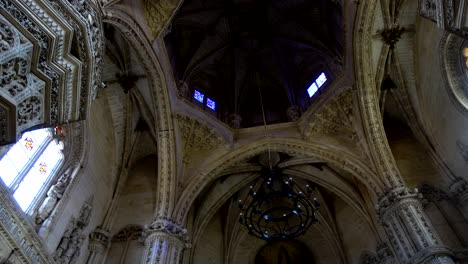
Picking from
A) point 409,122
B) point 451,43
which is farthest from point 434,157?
point 451,43

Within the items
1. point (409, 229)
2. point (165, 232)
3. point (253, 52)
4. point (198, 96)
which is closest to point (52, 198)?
point (165, 232)

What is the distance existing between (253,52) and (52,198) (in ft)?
42.2

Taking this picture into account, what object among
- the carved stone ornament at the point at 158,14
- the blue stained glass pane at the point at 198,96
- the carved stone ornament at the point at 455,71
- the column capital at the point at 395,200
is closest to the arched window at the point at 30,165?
the carved stone ornament at the point at 158,14

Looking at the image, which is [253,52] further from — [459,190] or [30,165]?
Result: [30,165]

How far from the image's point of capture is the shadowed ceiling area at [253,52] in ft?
53.0

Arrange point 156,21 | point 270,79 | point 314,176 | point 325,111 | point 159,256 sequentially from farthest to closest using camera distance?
point 270,79, point 314,176, point 325,111, point 156,21, point 159,256

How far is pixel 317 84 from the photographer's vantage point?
52.9 feet

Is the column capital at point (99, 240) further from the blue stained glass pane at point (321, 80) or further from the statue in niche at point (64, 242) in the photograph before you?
the blue stained glass pane at point (321, 80)

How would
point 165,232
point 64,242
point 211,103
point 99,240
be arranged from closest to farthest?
point 64,242 → point 165,232 → point 99,240 → point 211,103

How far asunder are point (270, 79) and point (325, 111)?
544 cm

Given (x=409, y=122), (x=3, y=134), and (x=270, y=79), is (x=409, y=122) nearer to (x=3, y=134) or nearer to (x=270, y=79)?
(x=270, y=79)

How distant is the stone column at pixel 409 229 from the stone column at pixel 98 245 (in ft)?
Result: 28.7

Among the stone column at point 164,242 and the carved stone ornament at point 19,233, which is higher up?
the stone column at point 164,242

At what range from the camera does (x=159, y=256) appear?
10211mm
